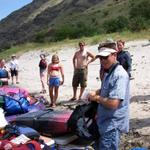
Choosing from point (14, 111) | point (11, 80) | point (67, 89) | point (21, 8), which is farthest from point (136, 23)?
point (21, 8)

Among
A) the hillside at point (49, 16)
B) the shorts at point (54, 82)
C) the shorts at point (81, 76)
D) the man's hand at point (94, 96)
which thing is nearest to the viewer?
the man's hand at point (94, 96)

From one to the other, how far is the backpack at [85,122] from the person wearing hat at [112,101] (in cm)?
95

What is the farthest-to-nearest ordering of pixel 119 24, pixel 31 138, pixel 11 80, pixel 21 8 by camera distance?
1. pixel 21 8
2. pixel 119 24
3. pixel 11 80
4. pixel 31 138

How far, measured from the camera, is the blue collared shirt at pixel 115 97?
22.5ft

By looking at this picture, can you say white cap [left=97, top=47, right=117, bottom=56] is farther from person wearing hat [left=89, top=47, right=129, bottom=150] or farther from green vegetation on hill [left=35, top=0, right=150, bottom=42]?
green vegetation on hill [left=35, top=0, right=150, bottom=42]

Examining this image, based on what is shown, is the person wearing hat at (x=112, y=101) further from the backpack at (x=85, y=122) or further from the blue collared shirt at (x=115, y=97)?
the backpack at (x=85, y=122)

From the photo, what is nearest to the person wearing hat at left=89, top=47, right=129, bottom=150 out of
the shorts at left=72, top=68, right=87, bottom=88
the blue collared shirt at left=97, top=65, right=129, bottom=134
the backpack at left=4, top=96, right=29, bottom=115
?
the blue collared shirt at left=97, top=65, right=129, bottom=134

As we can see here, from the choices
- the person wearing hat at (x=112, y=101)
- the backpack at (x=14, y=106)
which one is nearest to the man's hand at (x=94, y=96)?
the person wearing hat at (x=112, y=101)

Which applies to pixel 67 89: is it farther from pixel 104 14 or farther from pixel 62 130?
pixel 104 14

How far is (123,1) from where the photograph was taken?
104812mm

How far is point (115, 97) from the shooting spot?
6812mm

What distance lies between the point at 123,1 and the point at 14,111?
3708 inches

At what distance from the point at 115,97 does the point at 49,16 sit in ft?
418

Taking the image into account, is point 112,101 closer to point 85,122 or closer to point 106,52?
point 106,52
